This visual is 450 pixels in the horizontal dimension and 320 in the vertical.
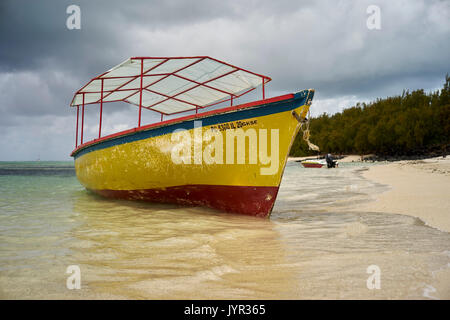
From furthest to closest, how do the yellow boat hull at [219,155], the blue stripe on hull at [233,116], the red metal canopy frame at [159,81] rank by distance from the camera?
1. the red metal canopy frame at [159,81]
2. the yellow boat hull at [219,155]
3. the blue stripe on hull at [233,116]

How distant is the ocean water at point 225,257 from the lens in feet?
5.50

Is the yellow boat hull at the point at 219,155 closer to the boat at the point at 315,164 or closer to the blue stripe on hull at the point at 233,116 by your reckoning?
the blue stripe on hull at the point at 233,116

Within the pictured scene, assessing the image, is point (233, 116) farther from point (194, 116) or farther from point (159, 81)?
point (159, 81)

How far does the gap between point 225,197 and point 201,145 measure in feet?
3.09

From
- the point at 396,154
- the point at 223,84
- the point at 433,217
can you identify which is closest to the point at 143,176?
the point at 223,84

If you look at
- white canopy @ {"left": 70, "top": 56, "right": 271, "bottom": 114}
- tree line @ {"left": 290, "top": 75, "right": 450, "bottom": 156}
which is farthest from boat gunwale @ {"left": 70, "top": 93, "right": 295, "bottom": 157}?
tree line @ {"left": 290, "top": 75, "right": 450, "bottom": 156}

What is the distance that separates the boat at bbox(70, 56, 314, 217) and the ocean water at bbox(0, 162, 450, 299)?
0.67 metres

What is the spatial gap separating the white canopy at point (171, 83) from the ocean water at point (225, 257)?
281 centimetres

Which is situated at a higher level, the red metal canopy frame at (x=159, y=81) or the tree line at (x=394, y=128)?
the tree line at (x=394, y=128)

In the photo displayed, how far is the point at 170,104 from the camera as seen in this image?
27.2ft

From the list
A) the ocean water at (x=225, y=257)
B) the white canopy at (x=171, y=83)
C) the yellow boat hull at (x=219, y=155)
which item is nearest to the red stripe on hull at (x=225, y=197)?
the yellow boat hull at (x=219, y=155)

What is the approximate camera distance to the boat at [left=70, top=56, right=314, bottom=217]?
4086 mm

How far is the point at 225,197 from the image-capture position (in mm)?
4574
